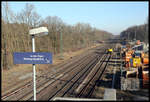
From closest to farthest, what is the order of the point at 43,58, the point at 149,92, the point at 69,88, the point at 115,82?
the point at 149,92, the point at 43,58, the point at 69,88, the point at 115,82

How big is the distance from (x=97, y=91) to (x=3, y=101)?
650 cm

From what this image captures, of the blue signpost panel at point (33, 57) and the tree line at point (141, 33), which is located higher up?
the tree line at point (141, 33)

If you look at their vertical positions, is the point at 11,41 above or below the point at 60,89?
above

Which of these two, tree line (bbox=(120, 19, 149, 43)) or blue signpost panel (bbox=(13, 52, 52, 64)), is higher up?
tree line (bbox=(120, 19, 149, 43))

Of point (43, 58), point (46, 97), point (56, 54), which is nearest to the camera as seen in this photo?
point (43, 58)

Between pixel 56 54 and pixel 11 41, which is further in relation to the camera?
pixel 56 54

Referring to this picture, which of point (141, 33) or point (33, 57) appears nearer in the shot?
point (33, 57)

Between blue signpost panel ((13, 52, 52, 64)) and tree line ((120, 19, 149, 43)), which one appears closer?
blue signpost panel ((13, 52, 52, 64))

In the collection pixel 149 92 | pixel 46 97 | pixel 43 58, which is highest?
pixel 43 58

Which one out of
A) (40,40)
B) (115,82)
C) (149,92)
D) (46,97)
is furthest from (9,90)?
(40,40)

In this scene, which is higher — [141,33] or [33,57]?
[141,33]

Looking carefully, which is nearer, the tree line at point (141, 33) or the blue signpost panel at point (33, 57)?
the blue signpost panel at point (33, 57)

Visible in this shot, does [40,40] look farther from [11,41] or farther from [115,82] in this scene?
[115,82]

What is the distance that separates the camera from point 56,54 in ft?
110
